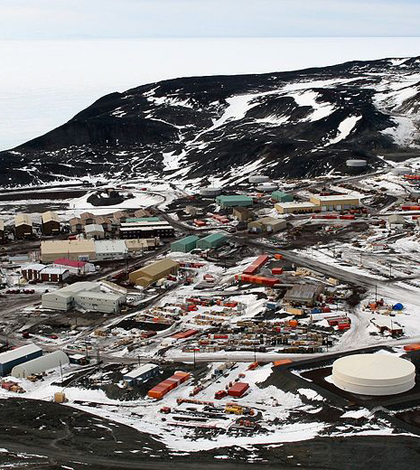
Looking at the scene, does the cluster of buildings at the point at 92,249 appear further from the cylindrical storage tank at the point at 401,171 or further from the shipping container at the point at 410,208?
the cylindrical storage tank at the point at 401,171

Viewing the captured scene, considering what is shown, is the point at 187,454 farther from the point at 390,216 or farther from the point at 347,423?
the point at 390,216

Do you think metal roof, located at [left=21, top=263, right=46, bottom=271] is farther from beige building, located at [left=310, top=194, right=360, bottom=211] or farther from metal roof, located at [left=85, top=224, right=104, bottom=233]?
beige building, located at [left=310, top=194, right=360, bottom=211]

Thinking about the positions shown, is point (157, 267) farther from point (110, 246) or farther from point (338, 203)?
point (338, 203)

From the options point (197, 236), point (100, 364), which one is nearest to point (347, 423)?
point (100, 364)

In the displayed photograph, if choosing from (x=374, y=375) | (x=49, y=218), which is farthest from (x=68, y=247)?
(x=374, y=375)

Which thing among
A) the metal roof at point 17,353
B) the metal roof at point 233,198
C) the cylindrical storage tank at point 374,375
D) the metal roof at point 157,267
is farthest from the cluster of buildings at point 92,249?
A: the cylindrical storage tank at point 374,375
